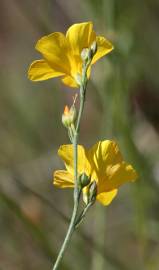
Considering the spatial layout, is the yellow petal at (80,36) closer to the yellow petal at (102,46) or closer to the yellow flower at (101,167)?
the yellow petal at (102,46)

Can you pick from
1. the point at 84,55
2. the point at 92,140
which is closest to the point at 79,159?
the point at 84,55

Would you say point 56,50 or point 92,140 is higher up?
point 56,50

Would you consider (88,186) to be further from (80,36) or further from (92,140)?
(92,140)

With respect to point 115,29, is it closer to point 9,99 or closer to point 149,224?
point 149,224

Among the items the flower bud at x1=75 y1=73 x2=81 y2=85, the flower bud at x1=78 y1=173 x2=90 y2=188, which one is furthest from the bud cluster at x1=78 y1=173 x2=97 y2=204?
the flower bud at x1=75 y1=73 x2=81 y2=85

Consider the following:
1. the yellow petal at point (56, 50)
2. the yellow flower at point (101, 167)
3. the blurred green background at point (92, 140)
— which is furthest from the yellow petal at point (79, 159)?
the blurred green background at point (92, 140)

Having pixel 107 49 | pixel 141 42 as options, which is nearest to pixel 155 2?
pixel 141 42

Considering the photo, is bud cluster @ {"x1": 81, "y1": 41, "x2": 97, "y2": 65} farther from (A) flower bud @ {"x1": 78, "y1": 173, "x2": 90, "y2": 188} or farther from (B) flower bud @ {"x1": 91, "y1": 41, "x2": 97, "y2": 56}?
(A) flower bud @ {"x1": 78, "y1": 173, "x2": 90, "y2": 188}
